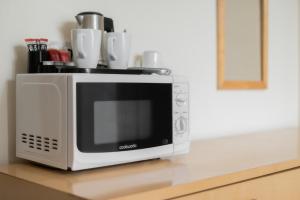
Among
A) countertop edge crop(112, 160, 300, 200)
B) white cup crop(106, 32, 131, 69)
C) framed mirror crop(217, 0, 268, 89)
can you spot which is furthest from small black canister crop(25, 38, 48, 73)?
framed mirror crop(217, 0, 268, 89)

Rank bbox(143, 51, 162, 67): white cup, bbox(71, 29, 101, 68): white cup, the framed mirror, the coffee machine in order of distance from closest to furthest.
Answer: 1. bbox(71, 29, 101, 68): white cup
2. the coffee machine
3. bbox(143, 51, 162, 67): white cup
4. the framed mirror

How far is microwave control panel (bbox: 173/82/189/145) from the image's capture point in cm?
134

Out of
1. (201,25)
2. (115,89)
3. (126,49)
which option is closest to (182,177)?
(115,89)

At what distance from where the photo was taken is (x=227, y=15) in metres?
2.06

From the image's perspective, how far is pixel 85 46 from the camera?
4.05ft

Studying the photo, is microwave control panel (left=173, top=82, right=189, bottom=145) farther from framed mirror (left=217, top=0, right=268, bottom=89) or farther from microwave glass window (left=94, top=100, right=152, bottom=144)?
framed mirror (left=217, top=0, right=268, bottom=89)

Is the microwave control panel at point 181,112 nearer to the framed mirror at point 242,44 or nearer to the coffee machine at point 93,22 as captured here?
the coffee machine at point 93,22

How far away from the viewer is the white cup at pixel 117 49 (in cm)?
133

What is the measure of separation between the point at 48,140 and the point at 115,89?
23 centimetres

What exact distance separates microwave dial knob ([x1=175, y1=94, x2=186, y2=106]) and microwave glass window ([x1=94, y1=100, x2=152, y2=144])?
4.2 inches

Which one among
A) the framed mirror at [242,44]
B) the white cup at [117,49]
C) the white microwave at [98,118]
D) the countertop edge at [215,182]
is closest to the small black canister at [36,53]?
the white microwave at [98,118]

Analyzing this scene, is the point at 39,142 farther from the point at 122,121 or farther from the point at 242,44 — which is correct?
the point at 242,44

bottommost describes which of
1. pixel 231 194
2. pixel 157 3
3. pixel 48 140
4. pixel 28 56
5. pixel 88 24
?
pixel 231 194

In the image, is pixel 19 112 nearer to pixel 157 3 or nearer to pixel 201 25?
pixel 157 3
